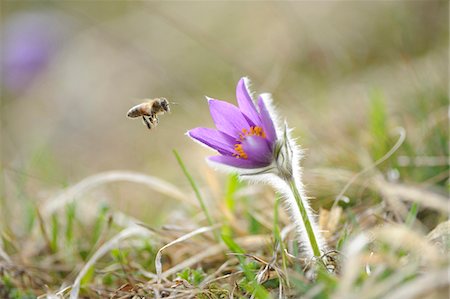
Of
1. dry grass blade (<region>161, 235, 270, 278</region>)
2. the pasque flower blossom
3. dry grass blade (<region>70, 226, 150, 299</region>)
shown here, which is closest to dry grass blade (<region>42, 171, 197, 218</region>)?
dry grass blade (<region>70, 226, 150, 299</region>)

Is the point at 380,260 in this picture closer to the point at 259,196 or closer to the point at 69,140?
the point at 259,196

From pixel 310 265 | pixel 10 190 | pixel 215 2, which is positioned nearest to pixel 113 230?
pixel 10 190

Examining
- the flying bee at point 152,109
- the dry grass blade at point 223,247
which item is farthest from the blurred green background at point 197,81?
the flying bee at point 152,109

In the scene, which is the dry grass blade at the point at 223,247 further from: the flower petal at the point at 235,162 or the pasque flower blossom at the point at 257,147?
the flower petal at the point at 235,162

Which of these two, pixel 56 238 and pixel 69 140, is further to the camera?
pixel 69 140

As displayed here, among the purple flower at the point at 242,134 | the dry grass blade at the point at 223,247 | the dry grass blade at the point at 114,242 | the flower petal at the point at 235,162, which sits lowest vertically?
the dry grass blade at the point at 223,247

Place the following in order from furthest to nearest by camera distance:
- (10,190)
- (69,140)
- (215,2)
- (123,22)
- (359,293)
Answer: (215,2), (123,22), (69,140), (10,190), (359,293)
